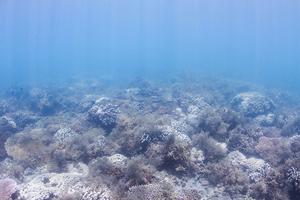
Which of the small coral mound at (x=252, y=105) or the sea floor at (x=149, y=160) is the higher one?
the sea floor at (x=149, y=160)

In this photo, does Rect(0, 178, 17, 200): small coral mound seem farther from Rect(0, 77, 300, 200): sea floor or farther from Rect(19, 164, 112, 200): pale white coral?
Rect(19, 164, 112, 200): pale white coral

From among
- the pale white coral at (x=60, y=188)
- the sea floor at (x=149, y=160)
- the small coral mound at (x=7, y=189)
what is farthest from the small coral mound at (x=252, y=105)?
the small coral mound at (x=7, y=189)

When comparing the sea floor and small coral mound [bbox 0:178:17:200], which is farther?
small coral mound [bbox 0:178:17:200]

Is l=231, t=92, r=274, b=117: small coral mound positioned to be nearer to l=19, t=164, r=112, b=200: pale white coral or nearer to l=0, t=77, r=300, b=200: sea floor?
l=0, t=77, r=300, b=200: sea floor

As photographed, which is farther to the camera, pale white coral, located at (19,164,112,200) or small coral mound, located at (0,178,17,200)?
small coral mound, located at (0,178,17,200)

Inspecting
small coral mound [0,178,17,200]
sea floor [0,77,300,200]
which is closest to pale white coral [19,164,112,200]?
sea floor [0,77,300,200]

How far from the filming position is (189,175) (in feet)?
37.8

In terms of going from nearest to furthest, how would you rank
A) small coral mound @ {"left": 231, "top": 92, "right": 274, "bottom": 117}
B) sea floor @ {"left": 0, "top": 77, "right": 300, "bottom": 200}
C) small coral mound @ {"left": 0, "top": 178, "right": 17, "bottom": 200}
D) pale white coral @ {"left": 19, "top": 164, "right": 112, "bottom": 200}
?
pale white coral @ {"left": 19, "top": 164, "right": 112, "bottom": 200}
sea floor @ {"left": 0, "top": 77, "right": 300, "bottom": 200}
small coral mound @ {"left": 0, "top": 178, "right": 17, "bottom": 200}
small coral mound @ {"left": 231, "top": 92, "right": 274, "bottom": 117}

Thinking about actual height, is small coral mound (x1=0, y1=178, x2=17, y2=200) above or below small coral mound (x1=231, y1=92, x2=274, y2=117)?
above

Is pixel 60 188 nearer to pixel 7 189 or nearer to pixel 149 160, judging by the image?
pixel 7 189

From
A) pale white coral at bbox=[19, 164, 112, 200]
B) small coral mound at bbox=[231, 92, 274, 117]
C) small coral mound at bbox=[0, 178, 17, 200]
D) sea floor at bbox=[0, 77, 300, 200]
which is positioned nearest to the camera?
pale white coral at bbox=[19, 164, 112, 200]

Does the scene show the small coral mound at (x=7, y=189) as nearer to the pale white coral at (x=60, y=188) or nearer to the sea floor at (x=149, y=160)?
the sea floor at (x=149, y=160)

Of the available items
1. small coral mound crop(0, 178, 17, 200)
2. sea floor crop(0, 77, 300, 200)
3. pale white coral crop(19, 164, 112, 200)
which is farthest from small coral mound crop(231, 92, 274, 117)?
small coral mound crop(0, 178, 17, 200)

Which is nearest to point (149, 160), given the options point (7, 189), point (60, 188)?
point (60, 188)
